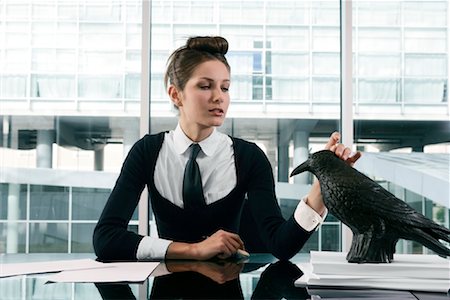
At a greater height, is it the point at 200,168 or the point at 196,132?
the point at 196,132

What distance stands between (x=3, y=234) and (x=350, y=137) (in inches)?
80.9

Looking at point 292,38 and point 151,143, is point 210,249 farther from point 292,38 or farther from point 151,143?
point 292,38

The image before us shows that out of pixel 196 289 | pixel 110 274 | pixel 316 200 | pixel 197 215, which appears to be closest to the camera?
pixel 196 289

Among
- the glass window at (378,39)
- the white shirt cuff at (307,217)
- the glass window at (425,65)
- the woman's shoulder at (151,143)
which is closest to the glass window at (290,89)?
the glass window at (378,39)

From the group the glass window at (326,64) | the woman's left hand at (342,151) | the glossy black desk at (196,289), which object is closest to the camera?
the glossy black desk at (196,289)

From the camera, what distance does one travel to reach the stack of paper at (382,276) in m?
0.85

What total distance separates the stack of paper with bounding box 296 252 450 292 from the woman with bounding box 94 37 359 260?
628mm

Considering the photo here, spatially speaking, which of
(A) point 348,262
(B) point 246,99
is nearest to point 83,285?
(A) point 348,262

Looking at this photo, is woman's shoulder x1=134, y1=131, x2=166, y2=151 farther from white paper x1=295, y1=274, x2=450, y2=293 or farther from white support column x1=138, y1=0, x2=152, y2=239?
white support column x1=138, y1=0, x2=152, y2=239

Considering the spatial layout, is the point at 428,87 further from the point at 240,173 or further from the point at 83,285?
the point at 83,285

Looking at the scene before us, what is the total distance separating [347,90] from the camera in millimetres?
2953

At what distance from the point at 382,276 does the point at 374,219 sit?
9 centimetres

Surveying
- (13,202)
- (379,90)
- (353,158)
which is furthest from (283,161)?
(353,158)

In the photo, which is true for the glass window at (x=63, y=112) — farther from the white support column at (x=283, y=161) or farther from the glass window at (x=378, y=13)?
the glass window at (x=378, y=13)
